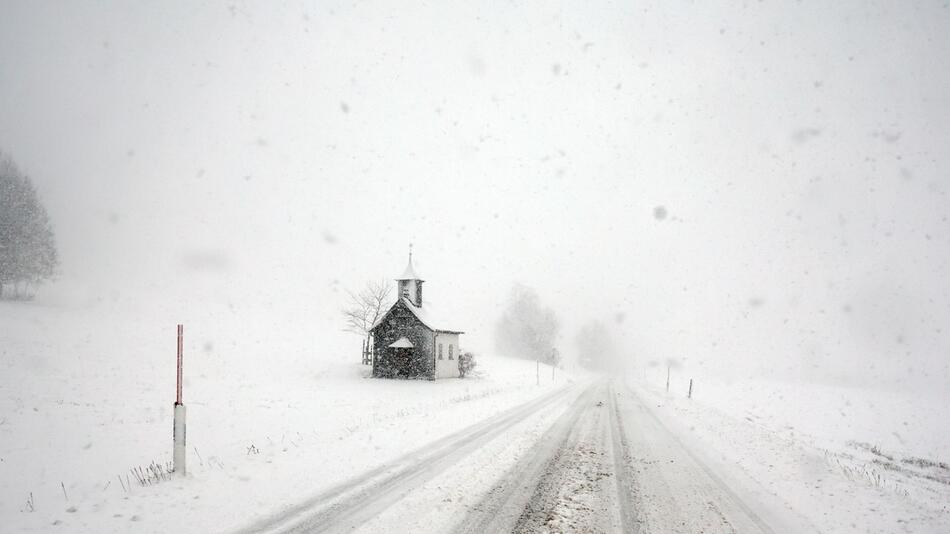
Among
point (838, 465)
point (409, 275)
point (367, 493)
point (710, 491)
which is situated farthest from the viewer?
point (409, 275)

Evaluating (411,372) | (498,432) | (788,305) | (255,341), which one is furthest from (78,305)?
(788,305)

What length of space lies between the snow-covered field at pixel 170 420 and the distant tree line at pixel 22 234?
154 inches

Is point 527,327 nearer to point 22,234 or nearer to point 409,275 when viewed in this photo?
point 409,275

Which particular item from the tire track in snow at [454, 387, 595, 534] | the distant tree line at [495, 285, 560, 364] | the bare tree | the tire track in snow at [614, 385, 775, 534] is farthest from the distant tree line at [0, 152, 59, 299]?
the distant tree line at [495, 285, 560, 364]

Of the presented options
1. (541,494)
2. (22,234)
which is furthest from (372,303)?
(541,494)

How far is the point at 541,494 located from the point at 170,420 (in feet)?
50.4

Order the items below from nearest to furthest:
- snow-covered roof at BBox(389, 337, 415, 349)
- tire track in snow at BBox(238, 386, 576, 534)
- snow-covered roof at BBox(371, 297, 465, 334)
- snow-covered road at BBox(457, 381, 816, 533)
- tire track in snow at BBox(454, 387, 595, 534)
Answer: tire track in snow at BBox(238, 386, 576, 534) < tire track in snow at BBox(454, 387, 595, 534) < snow-covered road at BBox(457, 381, 816, 533) < snow-covered roof at BBox(389, 337, 415, 349) < snow-covered roof at BBox(371, 297, 465, 334)

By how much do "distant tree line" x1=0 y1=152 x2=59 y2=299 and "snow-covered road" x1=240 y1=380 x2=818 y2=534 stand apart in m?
47.8

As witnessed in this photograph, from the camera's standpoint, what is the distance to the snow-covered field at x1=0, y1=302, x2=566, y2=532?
5426 mm

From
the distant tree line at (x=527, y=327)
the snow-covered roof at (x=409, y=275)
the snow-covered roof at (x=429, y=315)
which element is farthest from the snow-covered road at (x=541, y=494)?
the distant tree line at (x=527, y=327)

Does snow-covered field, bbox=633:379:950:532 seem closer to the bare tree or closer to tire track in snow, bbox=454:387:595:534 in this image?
tire track in snow, bbox=454:387:595:534

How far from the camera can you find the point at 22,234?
3716cm

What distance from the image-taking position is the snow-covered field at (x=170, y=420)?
543cm

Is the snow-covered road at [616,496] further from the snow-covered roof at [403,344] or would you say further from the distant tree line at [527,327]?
the distant tree line at [527,327]
